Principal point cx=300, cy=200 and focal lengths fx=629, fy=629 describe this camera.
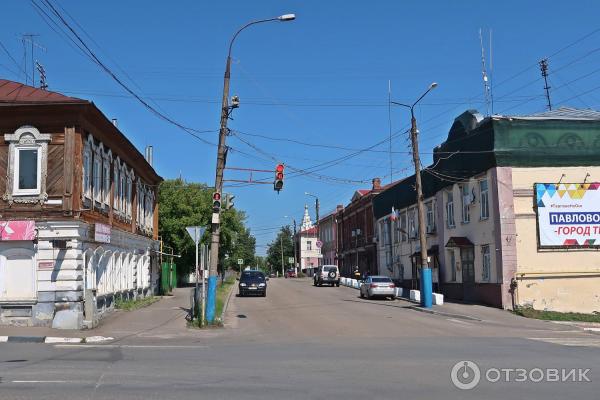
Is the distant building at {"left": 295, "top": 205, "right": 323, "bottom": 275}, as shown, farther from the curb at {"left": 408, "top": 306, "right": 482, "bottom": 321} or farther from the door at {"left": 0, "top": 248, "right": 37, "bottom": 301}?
the door at {"left": 0, "top": 248, "right": 37, "bottom": 301}

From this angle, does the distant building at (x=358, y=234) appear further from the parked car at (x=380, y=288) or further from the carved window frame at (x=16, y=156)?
the carved window frame at (x=16, y=156)

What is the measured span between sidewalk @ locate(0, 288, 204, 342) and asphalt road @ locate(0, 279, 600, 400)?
0.94m

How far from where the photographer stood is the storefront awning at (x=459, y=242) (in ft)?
113

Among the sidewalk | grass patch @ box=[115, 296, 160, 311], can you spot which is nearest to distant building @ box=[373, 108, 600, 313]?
the sidewalk

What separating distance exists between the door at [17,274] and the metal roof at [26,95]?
200 inches

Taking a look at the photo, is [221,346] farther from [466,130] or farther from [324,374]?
[466,130]

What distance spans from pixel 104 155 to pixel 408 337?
46.8ft

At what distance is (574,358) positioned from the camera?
13672 mm

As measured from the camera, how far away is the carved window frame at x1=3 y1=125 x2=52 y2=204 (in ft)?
69.5

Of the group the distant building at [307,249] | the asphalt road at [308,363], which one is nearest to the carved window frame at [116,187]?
the asphalt road at [308,363]

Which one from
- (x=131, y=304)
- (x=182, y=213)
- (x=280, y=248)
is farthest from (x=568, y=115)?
(x=280, y=248)

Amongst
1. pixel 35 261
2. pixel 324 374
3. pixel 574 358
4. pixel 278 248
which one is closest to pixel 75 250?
pixel 35 261

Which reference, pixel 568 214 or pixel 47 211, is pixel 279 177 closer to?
pixel 47 211

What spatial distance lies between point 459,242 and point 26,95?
2314 centimetres
